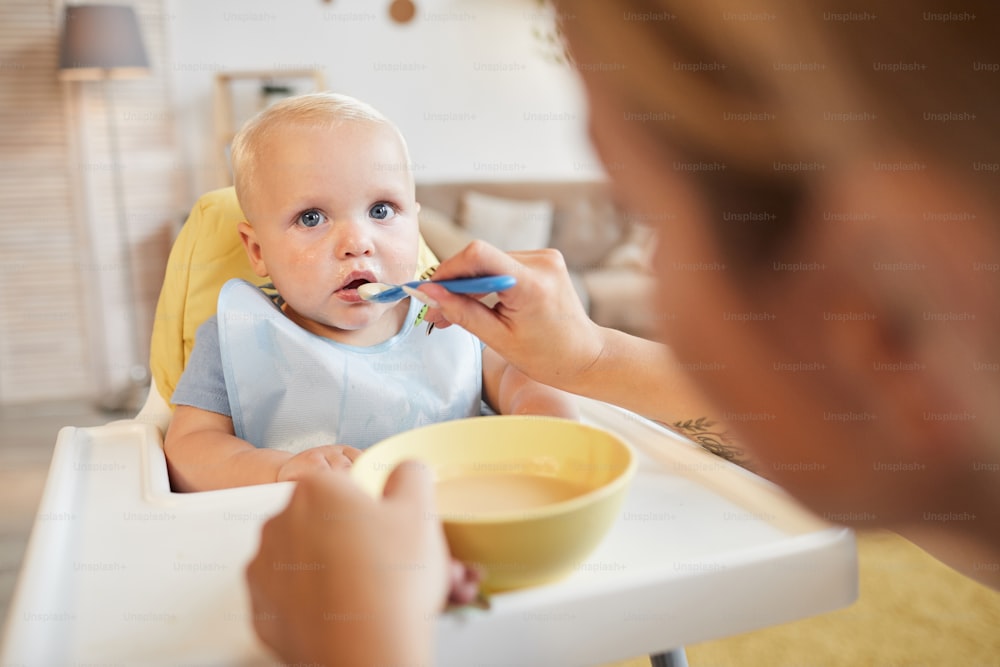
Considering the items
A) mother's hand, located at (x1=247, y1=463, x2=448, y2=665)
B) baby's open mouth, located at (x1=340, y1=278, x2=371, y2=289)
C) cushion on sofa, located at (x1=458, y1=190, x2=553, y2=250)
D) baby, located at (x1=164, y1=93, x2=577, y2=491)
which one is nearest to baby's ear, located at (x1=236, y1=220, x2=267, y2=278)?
baby, located at (x1=164, y1=93, x2=577, y2=491)

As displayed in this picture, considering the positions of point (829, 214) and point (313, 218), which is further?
point (313, 218)

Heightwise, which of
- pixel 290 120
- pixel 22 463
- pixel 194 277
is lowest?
pixel 22 463

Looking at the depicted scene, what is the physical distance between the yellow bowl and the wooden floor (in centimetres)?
177

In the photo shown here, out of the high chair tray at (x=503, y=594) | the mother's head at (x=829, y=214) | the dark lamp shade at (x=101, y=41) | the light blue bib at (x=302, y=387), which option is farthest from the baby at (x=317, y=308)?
the dark lamp shade at (x=101, y=41)

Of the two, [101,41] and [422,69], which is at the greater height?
[101,41]

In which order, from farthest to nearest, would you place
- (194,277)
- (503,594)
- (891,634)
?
(891,634), (194,277), (503,594)

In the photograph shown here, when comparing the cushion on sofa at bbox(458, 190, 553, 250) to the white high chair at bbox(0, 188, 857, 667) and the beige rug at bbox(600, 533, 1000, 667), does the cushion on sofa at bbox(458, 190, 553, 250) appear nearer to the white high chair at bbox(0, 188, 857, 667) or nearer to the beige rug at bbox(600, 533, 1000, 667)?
the beige rug at bbox(600, 533, 1000, 667)

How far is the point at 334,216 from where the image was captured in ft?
3.74

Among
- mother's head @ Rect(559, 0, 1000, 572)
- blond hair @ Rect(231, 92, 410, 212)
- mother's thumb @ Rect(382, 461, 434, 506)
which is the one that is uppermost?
mother's head @ Rect(559, 0, 1000, 572)

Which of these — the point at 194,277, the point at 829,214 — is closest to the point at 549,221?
the point at 194,277

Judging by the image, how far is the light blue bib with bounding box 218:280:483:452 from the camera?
1131mm

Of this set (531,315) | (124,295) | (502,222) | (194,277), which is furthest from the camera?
Answer: (502,222)

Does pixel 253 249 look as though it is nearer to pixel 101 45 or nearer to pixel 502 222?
pixel 101 45

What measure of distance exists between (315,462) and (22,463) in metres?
2.81
